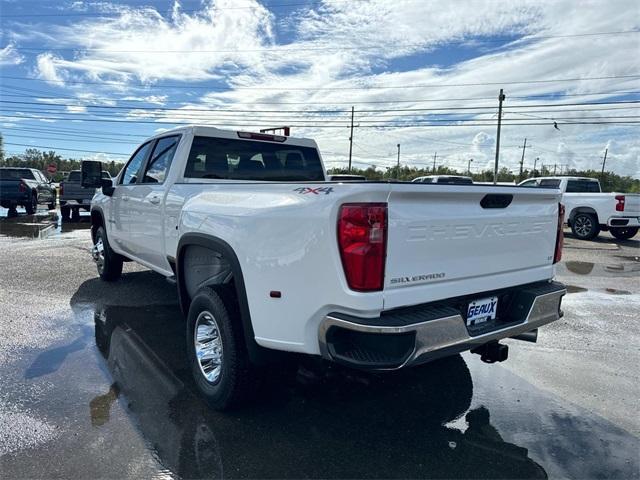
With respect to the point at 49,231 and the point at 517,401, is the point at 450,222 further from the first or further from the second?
the point at 49,231

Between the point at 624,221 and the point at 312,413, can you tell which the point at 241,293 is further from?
the point at 624,221

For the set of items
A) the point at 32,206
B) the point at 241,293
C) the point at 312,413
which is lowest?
the point at 32,206

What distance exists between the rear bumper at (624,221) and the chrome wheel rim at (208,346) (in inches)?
556

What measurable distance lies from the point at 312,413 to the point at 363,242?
61.2 inches

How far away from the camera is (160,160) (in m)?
5.19

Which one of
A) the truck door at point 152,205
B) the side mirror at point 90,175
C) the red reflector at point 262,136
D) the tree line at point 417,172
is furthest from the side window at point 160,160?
the tree line at point 417,172

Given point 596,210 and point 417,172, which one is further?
point 417,172

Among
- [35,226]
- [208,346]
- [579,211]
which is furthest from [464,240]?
[35,226]

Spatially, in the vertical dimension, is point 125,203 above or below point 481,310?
above

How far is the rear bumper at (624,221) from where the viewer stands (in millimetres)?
13727

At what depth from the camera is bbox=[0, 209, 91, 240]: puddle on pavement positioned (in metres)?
12.8

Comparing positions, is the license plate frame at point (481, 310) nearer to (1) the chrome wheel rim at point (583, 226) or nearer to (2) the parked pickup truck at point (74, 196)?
(1) the chrome wheel rim at point (583, 226)

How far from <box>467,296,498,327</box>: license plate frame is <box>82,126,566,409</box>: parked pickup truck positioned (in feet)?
0.04

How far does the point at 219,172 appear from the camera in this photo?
193 inches
